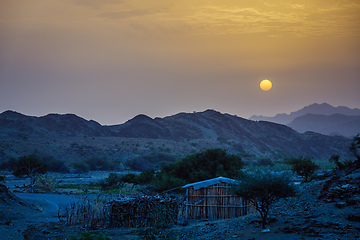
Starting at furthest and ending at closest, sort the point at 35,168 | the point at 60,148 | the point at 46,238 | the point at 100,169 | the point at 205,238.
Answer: the point at 60,148, the point at 100,169, the point at 35,168, the point at 46,238, the point at 205,238

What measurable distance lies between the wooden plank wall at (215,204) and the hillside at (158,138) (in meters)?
53.1

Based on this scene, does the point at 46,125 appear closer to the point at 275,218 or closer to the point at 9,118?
the point at 9,118

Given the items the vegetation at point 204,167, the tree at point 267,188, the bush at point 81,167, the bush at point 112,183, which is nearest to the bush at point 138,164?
the bush at point 81,167

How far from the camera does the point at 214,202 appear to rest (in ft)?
70.4

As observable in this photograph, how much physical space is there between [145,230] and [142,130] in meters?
97.3

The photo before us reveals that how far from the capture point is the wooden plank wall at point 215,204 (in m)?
21.2

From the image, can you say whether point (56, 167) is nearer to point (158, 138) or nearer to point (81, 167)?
point (81, 167)

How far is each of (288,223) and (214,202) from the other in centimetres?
615

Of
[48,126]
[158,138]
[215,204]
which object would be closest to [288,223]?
[215,204]

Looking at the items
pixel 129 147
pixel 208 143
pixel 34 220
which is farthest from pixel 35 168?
pixel 208 143

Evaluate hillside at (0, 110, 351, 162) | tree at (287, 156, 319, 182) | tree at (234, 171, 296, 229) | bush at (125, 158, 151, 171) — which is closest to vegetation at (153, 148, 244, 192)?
tree at (287, 156, 319, 182)

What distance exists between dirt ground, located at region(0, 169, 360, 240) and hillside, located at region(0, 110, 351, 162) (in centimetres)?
5302

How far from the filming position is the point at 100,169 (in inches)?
2603

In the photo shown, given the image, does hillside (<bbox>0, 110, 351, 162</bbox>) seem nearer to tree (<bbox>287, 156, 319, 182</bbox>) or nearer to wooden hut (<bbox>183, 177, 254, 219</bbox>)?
tree (<bbox>287, 156, 319, 182</bbox>)
